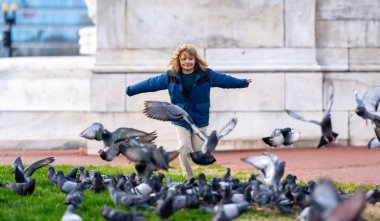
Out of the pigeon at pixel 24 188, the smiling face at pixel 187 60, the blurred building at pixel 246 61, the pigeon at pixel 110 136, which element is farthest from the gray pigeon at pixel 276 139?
the blurred building at pixel 246 61

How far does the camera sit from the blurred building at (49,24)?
252 ft

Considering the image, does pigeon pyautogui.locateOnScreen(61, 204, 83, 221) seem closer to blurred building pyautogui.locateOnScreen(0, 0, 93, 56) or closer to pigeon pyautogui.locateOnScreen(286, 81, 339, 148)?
pigeon pyautogui.locateOnScreen(286, 81, 339, 148)

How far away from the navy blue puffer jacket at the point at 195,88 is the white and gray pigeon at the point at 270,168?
1.81 metres

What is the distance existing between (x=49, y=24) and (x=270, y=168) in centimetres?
7545

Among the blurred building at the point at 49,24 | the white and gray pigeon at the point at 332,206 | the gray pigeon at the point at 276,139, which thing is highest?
the white and gray pigeon at the point at 332,206

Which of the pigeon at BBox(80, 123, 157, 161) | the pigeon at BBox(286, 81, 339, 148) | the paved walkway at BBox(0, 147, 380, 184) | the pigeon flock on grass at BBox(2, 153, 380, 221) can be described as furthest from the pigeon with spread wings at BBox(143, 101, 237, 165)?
the paved walkway at BBox(0, 147, 380, 184)

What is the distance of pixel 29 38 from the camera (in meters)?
78.3

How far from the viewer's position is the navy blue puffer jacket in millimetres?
8891

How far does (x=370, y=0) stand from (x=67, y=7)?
70.2 metres

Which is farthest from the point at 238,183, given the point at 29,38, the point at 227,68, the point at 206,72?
the point at 29,38

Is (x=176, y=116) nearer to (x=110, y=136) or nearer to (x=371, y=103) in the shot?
(x=110, y=136)

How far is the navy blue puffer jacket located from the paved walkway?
4.79 feet

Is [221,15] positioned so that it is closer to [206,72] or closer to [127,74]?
[127,74]

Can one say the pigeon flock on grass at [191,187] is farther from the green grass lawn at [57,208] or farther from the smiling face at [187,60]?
the smiling face at [187,60]
